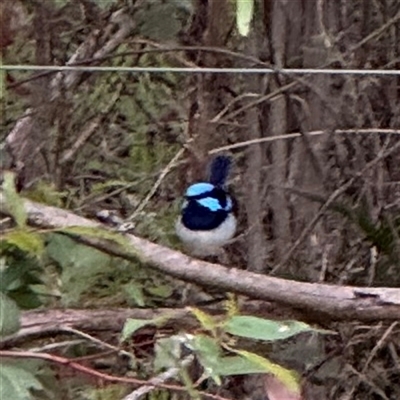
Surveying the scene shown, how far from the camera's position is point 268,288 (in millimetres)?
1752

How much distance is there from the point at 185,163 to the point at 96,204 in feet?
0.84

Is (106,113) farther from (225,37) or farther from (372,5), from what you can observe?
(372,5)

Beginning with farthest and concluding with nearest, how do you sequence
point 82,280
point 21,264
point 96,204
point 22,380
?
1. point 96,204
2. point 82,280
3. point 21,264
4. point 22,380

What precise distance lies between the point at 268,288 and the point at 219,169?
1212 millimetres

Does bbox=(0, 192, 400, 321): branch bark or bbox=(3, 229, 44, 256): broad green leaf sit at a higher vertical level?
bbox=(3, 229, 44, 256): broad green leaf

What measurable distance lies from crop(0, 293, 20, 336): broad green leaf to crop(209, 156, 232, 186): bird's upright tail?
4.92 ft

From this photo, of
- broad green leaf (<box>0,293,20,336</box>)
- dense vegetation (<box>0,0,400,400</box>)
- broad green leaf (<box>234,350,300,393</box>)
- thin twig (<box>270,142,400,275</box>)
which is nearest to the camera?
broad green leaf (<box>234,350,300,393</box>)

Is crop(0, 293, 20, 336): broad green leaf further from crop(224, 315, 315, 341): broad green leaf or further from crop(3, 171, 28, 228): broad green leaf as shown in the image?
crop(224, 315, 315, 341): broad green leaf

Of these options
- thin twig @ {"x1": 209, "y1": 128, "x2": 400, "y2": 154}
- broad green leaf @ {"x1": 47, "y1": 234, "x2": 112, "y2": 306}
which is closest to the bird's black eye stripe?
thin twig @ {"x1": 209, "y1": 128, "x2": 400, "y2": 154}

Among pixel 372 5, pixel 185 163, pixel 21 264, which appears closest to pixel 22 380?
pixel 21 264

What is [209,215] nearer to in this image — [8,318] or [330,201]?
[330,201]

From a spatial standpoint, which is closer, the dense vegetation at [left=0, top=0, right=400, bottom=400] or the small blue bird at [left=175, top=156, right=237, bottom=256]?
the dense vegetation at [left=0, top=0, right=400, bottom=400]

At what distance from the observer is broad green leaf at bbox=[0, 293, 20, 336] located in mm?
1450

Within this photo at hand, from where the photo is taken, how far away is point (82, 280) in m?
1.76
